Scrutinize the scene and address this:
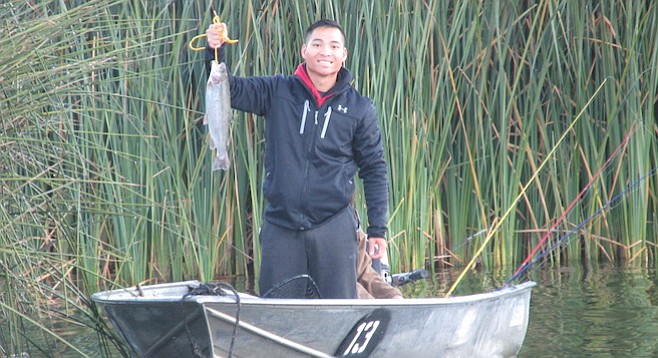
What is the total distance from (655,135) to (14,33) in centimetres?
562

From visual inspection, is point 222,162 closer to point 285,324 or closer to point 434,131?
point 285,324

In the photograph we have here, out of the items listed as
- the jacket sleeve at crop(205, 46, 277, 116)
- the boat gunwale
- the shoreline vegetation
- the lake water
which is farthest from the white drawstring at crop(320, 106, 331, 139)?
the shoreline vegetation

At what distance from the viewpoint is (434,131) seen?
7930 mm

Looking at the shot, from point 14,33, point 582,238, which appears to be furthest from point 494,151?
point 14,33

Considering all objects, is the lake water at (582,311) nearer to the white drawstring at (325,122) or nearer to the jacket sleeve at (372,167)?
the jacket sleeve at (372,167)

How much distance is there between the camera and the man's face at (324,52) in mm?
5172

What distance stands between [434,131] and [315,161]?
9.75 feet

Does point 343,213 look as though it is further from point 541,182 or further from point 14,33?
point 541,182

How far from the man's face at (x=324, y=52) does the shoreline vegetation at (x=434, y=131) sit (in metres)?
1.98

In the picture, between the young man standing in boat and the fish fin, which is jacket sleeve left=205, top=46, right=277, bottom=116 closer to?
the young man standing in boat

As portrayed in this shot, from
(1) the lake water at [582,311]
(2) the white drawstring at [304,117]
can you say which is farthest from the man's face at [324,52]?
(1) the lake water at [582,311]

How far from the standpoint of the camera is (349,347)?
4.89 meters

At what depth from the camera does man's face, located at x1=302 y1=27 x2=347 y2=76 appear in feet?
17.0

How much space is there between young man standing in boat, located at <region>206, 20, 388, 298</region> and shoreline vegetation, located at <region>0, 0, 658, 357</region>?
195 cm
